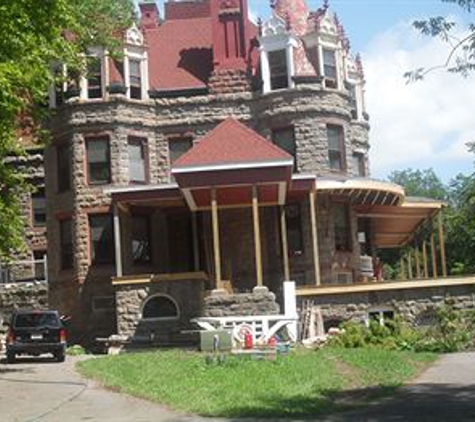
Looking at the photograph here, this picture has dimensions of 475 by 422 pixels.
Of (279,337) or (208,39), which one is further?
(208,39)

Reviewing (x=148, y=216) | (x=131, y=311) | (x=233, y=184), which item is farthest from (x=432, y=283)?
(x=148, y=216)

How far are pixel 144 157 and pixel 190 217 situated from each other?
3027 mm

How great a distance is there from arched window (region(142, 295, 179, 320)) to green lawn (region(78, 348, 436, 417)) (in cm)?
629

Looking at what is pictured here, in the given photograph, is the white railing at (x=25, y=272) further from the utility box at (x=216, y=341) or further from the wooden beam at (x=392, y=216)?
the utility box at (x=216, y=341)

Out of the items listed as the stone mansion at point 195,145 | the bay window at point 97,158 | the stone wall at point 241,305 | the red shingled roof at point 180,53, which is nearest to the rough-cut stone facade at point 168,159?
the stone mansion at point 195,145

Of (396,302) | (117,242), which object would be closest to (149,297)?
(117,242)

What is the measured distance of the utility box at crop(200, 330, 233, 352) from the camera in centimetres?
2286

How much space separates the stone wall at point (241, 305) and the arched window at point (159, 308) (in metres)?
2.56

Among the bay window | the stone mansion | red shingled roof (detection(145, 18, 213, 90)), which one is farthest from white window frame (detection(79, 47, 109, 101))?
red shingled roof (detection(145, 18, 213, 90))

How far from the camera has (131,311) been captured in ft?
93.9

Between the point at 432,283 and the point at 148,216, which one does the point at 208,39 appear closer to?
the point at 148,216

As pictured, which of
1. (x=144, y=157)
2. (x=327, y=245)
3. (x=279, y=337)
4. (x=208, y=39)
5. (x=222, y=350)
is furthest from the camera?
(x=208, y=39)

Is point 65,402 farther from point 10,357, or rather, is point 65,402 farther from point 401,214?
point 401,214

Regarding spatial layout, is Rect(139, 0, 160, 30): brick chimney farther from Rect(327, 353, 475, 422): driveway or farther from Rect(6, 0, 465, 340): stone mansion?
Rect(327, 353, 475, 422): driveway
